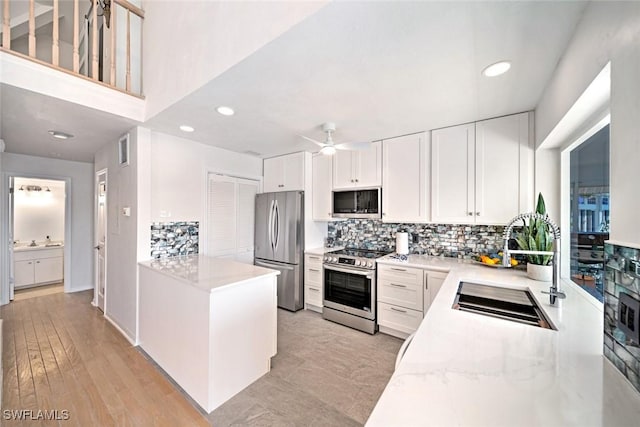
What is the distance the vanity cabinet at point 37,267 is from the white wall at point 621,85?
725 centimetres

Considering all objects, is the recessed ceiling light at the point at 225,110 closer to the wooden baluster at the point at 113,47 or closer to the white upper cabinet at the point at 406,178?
the wooden baluster at the point at 113,47

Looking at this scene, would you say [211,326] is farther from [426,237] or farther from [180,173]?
[426,237]

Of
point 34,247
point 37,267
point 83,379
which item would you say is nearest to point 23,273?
point 37,267

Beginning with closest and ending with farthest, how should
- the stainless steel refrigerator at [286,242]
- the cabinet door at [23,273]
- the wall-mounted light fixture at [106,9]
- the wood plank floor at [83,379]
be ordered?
1. the wood plank floor at [83,379]
2. the wall-mounted light fixture at [106,9]
3. the stainless steel refrigerator at [286,242]
4. the cabinet door at [23,273]

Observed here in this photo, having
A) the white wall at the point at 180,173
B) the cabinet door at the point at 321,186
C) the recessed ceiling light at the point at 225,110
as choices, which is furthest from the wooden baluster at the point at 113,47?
the cabinet door at the point at 321,186

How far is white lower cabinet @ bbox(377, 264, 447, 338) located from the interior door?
3.66 m

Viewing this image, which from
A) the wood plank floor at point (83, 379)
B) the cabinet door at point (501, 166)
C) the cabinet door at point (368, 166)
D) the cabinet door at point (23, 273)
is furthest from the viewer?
the cabinet door at point (23, 273)

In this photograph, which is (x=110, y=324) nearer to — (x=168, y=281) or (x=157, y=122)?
(x=168, y=281)

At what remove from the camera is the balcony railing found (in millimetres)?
2164

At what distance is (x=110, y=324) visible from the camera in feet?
10.2

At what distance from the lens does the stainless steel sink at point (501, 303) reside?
1.33 metres

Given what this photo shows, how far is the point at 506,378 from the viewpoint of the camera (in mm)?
788

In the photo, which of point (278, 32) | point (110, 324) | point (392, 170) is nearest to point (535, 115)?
point (392, 170)

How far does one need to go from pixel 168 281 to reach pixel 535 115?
3.58m
